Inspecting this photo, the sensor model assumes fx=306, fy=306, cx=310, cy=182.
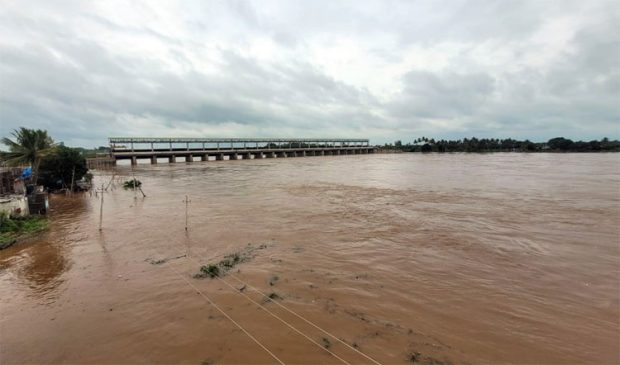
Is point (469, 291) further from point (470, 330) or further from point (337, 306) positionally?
point (337, 306)

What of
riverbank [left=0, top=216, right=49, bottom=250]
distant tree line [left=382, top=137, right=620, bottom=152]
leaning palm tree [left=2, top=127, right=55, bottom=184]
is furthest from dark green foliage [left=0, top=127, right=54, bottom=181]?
distant tree line [left=382, top=137, right=620, bottom=152]

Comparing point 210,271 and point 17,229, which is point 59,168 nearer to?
point 17,229

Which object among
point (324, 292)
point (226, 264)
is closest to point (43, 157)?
point (226, 264)

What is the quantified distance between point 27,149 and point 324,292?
28.2 metres

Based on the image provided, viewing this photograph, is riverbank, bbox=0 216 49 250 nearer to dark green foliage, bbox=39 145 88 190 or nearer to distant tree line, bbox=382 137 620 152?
dark green foliage, bbox=39 145 88 190

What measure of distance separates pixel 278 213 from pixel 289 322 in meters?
11.9

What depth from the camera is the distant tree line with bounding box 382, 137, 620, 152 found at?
11731cm

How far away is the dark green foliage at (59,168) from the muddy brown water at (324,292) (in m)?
17.2

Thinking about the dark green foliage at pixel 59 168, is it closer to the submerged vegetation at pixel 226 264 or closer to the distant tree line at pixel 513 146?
the submerged vegetation at pixel 226 264

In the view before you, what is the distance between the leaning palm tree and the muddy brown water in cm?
1254

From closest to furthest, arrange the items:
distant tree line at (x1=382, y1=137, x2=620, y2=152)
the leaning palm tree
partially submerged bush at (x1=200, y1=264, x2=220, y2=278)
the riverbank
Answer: partially submerged bush at (x1=200, y1=264, x2=220, y2=278), the riverbank, the leaning palm tree, distant tree line at (x1=382, y1=137, x2=620, y2=152)

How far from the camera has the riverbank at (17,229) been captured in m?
12.8

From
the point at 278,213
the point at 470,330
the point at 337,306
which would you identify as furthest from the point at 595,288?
the point at 278,213

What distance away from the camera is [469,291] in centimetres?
813
